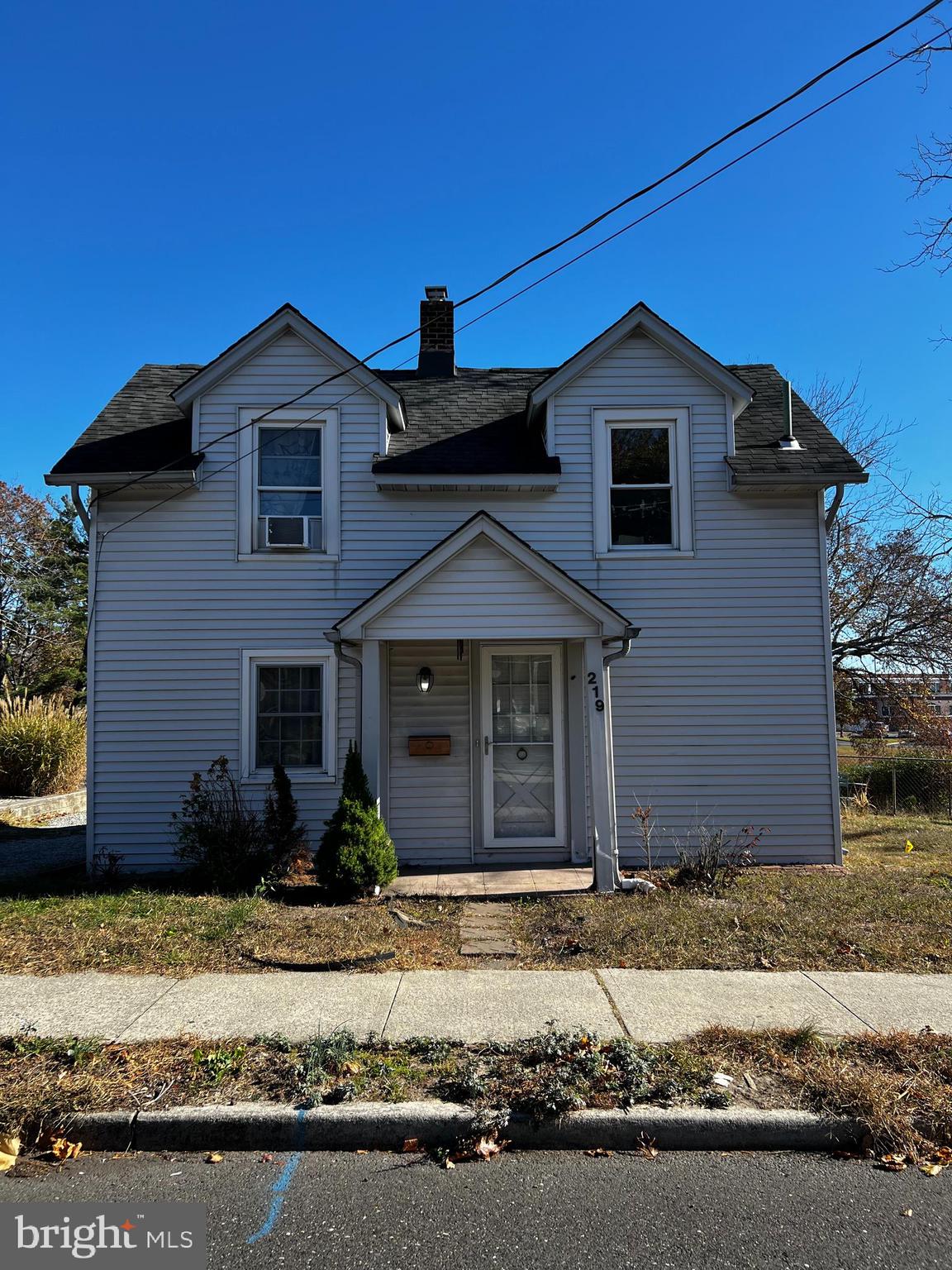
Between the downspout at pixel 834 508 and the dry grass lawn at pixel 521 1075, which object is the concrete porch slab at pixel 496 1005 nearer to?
the dry grass lawn at pixel 521 1075

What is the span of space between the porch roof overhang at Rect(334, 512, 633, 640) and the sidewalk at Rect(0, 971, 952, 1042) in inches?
149

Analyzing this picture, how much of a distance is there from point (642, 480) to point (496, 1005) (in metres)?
6.98

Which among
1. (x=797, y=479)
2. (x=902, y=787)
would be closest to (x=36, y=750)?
(x=797, y=479)

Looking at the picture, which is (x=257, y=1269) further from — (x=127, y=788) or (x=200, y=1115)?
(x=127, y=788)

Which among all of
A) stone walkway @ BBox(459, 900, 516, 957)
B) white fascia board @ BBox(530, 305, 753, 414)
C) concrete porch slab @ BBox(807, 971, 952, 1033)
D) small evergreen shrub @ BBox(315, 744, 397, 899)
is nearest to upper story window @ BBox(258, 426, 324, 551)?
white fascia board @ BBox(530, 305, 753, 414)

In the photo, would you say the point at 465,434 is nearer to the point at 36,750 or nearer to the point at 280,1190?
the point at 280,1190

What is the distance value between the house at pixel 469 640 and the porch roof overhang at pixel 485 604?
2.90 ft

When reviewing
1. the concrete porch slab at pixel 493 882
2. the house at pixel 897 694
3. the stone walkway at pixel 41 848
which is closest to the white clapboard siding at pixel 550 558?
the concrete porch slab at pixel 493 882

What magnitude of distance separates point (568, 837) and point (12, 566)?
2650 centimetres

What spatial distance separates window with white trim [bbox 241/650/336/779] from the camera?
33.3ft

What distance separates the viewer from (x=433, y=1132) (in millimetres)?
3971

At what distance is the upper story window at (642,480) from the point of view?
1045 centimetres

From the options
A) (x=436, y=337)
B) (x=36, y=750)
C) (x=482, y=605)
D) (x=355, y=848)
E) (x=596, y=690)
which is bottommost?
(x=355, y=848)

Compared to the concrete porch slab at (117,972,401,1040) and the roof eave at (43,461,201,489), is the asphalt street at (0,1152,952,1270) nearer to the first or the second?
the concrete porch slab at (117,972,401,1040)
